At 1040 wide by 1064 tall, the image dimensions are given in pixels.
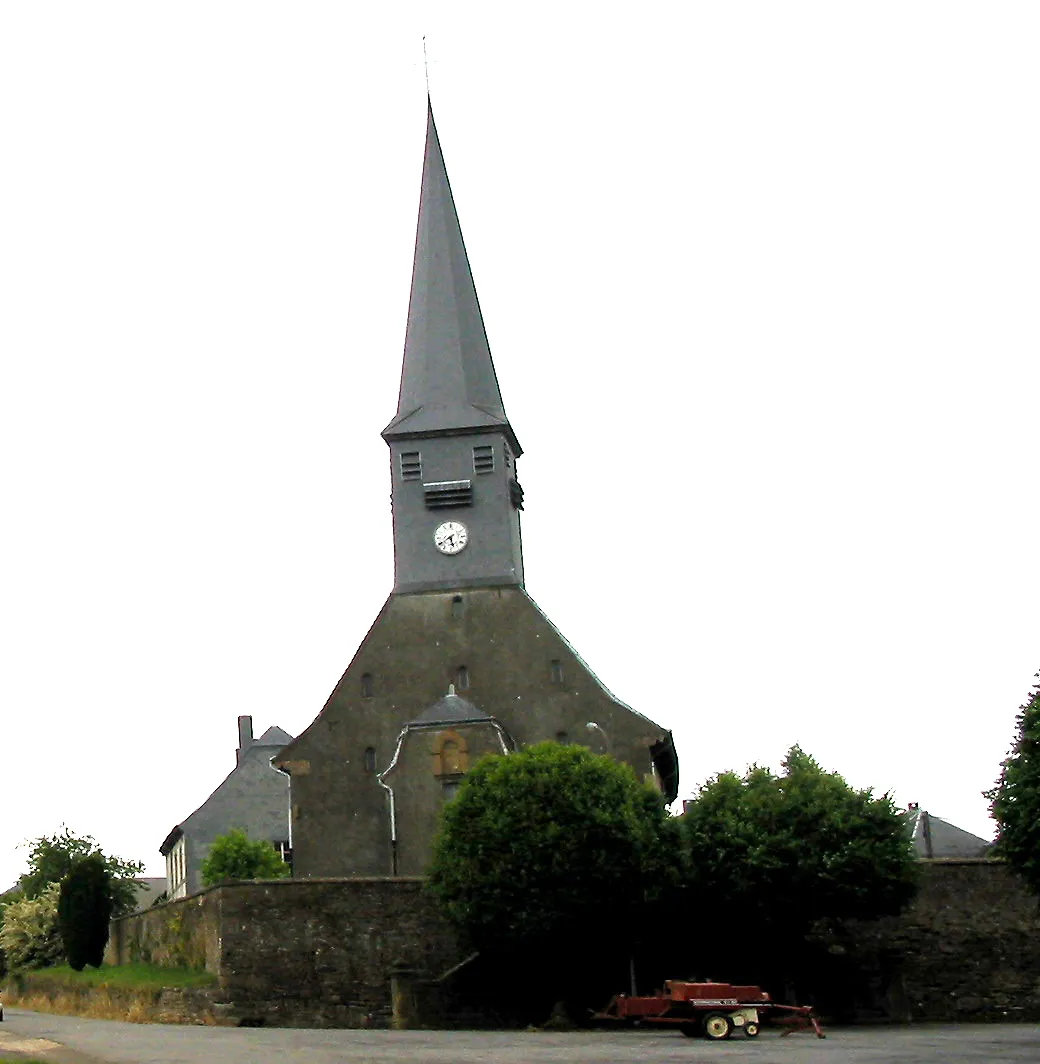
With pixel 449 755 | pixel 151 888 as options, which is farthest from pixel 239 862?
pixel 151 888

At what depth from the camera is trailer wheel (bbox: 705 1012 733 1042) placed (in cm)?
3114

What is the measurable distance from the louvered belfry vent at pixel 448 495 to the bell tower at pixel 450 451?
0.04 metres

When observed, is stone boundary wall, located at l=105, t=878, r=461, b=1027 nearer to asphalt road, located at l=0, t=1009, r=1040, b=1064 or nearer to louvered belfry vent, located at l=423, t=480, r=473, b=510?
asphalt road, located at l=0, t=1009, r=1040, b=1064

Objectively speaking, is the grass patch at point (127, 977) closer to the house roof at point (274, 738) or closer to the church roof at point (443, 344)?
the church roof at point (443, 344)

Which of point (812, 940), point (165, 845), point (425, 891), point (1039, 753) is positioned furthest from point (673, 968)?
point (165, 845)

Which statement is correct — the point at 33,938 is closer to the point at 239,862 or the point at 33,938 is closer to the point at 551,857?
the point at 239,862

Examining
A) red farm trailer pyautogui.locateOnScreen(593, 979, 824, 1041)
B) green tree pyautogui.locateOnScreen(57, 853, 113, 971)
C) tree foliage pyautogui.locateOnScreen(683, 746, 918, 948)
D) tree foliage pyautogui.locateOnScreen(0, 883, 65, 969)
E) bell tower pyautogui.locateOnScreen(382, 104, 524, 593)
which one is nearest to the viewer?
red farm trailer pyautogui.locateOnScreen(593, 979, 824, 1041)

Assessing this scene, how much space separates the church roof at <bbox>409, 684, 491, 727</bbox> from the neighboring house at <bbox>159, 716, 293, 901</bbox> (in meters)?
23.5

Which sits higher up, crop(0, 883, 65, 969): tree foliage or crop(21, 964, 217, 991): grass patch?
crop(0, 883, 65, 969): tree foliage

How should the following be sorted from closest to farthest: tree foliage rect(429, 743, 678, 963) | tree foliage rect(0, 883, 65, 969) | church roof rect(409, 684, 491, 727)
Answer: tree foliage rect(429, 743, 678, 963) < church roof rect(409, 684, 491, 727) < tree foliage rect(0, 883, 65, 969)

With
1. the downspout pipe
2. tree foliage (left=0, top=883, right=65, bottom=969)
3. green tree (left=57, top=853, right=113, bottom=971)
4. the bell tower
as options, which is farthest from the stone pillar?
tree foliage (left=0, top=883, right=65, bottom=969)

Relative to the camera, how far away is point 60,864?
85.4m

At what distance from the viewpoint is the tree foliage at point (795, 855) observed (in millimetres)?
38375

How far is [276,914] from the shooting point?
1521 inches
